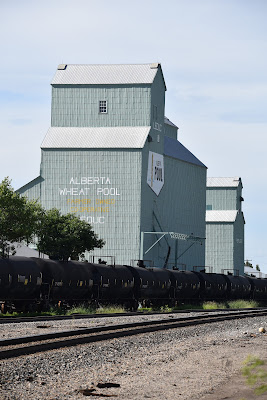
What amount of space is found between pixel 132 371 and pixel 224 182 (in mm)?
123770

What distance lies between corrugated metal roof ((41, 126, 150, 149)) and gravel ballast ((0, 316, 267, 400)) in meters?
68.5

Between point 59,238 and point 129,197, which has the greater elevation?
point 129,197

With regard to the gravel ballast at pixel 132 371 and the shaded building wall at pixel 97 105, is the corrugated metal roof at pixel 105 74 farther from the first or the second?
the gravel ballast at pixel 132 371

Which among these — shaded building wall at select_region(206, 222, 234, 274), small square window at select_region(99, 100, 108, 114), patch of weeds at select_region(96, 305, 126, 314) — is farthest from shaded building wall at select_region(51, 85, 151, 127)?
patch of weeds at select_region(96, 305, 126, 314)

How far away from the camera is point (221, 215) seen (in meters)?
129

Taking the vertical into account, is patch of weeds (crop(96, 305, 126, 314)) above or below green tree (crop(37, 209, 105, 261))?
below

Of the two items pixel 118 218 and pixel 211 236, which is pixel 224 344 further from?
pixel 211 236

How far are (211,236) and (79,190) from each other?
4466 centimetres

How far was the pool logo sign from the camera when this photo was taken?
87.4m

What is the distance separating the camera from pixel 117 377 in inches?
457

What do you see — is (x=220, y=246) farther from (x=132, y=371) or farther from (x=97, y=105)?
(x=132, y=371)

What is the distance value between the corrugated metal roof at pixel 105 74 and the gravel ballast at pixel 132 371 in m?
73.7

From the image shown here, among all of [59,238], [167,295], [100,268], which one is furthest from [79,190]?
[100,268]

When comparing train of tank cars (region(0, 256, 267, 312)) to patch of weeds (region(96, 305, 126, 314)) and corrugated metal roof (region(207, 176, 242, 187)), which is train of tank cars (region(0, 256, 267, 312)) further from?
corrugated metal roof (region(207, 176, 242, 187))
